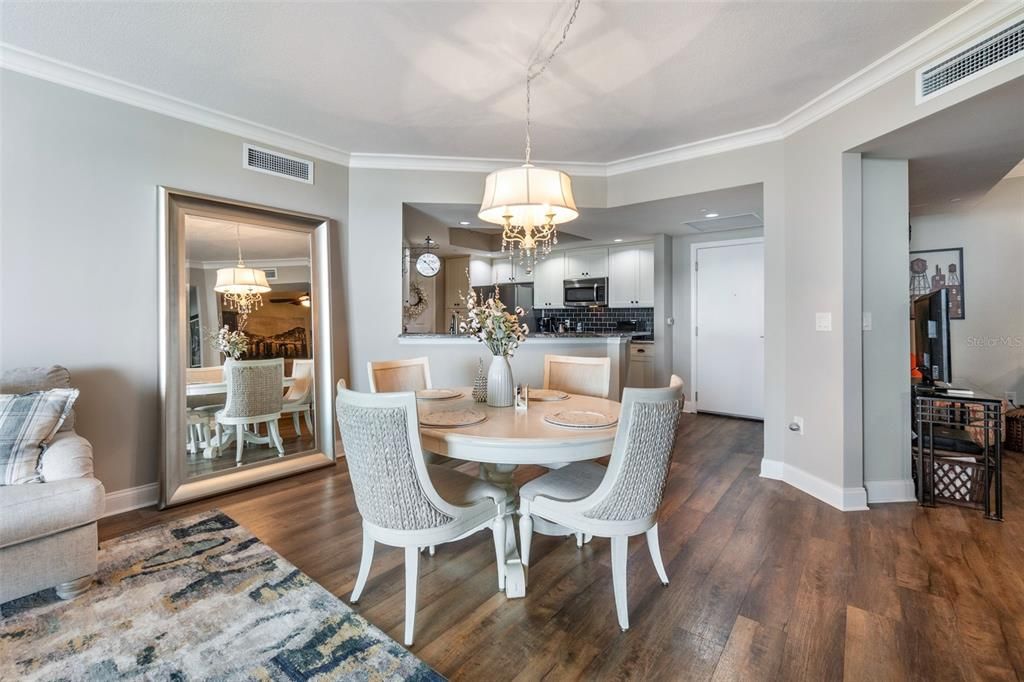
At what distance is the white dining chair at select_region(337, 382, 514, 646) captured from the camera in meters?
1.47

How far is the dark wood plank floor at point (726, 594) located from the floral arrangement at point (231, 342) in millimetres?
1000

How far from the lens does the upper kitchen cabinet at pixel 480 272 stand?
22.2ft

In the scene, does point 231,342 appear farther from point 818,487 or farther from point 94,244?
point 818,487

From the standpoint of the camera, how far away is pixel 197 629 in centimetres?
162

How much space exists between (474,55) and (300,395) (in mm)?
2681

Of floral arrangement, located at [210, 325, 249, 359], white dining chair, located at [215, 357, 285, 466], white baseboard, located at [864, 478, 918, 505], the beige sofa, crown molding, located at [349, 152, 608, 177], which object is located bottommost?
white baseboard, located at [864, 478, 918, 505]

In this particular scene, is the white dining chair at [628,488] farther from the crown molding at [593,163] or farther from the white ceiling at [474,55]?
the crown molding at [593,163]

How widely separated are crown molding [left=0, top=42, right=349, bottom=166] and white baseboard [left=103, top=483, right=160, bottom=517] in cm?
234

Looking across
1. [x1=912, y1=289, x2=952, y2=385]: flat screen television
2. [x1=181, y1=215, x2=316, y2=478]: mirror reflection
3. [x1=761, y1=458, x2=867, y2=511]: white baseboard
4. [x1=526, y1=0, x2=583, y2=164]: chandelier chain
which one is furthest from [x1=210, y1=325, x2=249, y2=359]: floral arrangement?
[x1=912, y1=289, x2=952, y2=385]: flat screen television

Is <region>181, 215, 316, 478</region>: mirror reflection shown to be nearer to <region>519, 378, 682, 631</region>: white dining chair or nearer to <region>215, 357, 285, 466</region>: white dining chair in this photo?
<region>215, 357, 285, 466</region>: white dining chair

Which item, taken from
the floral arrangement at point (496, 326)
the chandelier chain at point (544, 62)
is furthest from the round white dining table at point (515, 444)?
the chandelier chain at point (544, 62)

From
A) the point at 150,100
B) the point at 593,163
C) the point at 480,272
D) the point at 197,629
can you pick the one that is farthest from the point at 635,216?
the point at 197,629

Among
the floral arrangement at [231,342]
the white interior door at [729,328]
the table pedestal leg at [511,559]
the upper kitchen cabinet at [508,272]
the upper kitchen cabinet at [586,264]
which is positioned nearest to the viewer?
the table pedestal leg at [511,559]

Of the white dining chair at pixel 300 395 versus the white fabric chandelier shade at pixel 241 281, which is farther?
the white dining chair at pixel 300 395
